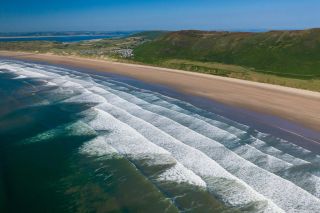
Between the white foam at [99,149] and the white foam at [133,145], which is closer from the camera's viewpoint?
the white foam at [133,145]

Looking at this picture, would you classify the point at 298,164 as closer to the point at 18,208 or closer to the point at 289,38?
Answer: the point at 18,208

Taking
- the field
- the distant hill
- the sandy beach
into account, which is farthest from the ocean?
the distant hill

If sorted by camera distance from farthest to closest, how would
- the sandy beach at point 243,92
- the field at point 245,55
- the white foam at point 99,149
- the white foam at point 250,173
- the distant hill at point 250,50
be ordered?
the distant hill at point 250,50
the field at point 245,55
the sandy beach at point 243,92
the white foam at point 99,149
the white foam at point 250,173

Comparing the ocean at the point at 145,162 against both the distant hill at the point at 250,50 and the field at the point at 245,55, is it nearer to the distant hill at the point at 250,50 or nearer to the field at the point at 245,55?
the field at the point at 245,55

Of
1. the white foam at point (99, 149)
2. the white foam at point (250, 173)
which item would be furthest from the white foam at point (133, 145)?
the white foam at point (250, 173)

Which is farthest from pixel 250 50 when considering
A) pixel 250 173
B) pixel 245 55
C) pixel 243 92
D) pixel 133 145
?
pixel 250 173

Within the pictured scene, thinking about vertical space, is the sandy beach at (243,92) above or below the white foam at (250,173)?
below

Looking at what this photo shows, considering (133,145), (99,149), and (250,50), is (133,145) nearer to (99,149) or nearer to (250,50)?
(99,149)

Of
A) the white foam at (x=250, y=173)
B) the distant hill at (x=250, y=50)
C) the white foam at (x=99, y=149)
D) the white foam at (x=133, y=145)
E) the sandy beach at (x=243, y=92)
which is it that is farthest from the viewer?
the distant hill at (x=250, y=50)
